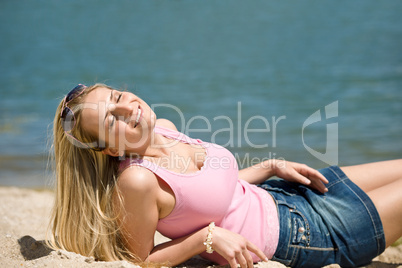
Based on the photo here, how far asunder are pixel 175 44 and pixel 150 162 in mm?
15873

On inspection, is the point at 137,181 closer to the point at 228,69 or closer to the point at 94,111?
the point at 94,111

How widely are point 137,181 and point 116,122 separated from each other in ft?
1.25

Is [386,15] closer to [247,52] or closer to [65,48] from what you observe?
[247,52]

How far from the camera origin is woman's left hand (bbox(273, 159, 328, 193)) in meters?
3.08

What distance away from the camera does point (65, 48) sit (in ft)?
58.1

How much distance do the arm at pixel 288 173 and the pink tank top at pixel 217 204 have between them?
0.91 feet

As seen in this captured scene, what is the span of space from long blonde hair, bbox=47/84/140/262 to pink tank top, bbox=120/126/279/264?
0.59 feet

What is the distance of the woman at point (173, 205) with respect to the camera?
8.45 feet

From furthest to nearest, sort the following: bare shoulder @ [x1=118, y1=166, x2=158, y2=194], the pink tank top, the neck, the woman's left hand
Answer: the woman's left hand, the neck, the pink tank top, bare shoulder @ [x1=118, y1=166, x2=158, y2=194]

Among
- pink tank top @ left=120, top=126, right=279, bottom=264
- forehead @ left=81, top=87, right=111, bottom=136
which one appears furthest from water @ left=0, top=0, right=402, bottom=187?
pink tank top @ left=120, top=126, right=279, bottom=264

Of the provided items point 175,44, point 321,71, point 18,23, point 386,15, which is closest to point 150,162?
point 321,71

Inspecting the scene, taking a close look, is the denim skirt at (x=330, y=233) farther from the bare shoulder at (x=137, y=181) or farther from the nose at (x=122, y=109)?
the nose at (x=122, y=109)

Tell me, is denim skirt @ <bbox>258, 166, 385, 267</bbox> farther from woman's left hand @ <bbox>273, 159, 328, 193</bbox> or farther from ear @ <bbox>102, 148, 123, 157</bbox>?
ear @ <bbox>102, 148, 123, 157</bbox>

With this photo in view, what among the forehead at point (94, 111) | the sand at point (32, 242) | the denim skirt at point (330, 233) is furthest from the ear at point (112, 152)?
the denim skirt at point (330, 233)
